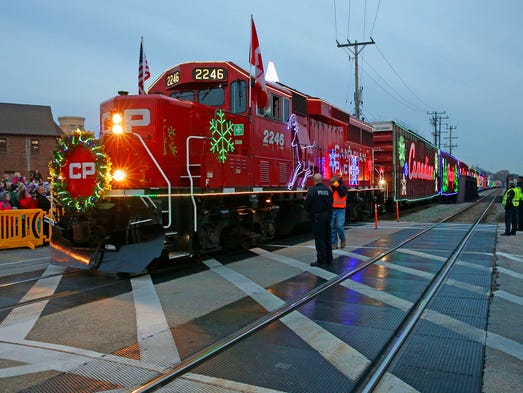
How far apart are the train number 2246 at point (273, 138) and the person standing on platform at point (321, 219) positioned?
189cm

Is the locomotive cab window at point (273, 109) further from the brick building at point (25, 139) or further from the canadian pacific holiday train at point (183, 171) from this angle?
the brick building at point (25, 139)

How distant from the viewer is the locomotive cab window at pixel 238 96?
9336mm

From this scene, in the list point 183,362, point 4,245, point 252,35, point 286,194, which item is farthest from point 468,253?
point 4,245

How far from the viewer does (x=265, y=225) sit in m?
11.1

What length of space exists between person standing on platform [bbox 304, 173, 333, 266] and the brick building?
4652cm

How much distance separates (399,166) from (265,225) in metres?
12.5

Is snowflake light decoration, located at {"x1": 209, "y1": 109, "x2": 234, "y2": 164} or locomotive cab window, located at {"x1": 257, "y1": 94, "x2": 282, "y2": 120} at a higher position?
locomotive cab window, located at {"x1": 257, "y1": 94, "x2": 282, "y2": 120}

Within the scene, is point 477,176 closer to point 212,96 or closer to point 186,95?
point 212,96

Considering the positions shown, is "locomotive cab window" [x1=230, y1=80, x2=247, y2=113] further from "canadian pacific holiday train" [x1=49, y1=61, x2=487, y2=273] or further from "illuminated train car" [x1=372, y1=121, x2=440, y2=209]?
"illuminated train car" [x1=372, y1=121, x2=440, y2=209]

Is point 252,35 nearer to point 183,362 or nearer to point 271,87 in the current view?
point 271,87

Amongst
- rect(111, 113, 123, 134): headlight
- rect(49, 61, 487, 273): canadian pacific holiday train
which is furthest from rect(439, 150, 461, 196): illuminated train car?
rect(111, 113, 123, 134): headlight

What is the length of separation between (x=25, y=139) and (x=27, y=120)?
3.11 meters

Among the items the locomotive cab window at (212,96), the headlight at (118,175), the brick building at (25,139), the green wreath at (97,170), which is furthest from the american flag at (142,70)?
the brick building at (25,139)

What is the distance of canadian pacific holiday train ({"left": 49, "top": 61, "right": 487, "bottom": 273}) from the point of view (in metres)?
7.42
